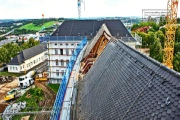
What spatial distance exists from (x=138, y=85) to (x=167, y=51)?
40844 mm

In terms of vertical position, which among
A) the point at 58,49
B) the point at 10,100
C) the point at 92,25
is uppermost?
the point at 92,25

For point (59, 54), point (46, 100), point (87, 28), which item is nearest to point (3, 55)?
point (59, 54)

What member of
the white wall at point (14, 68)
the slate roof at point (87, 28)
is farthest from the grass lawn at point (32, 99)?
the white wall at point (14, 68)

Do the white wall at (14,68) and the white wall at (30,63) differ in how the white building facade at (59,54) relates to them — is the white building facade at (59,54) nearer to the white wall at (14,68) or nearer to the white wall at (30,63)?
the white wall at (30,63)

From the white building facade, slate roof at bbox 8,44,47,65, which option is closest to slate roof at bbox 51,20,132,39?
the white building facade

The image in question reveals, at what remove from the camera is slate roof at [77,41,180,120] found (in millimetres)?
4410

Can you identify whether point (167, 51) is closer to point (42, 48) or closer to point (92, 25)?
point (92, 25)

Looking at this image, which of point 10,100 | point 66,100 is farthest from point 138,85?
point 10,100

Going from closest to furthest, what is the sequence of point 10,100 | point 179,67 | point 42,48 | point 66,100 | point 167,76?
1. point 167,76
2. point 66,100
3. point 179,67
4. point 10,100
5. point 42,48

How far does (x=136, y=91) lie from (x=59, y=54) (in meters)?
40.1

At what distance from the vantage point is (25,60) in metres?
56.1

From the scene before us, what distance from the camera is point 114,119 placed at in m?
5.67

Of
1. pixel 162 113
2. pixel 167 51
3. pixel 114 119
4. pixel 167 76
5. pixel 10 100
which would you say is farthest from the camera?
pixel 167 51

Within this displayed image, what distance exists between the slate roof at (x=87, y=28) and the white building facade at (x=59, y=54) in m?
2.50
